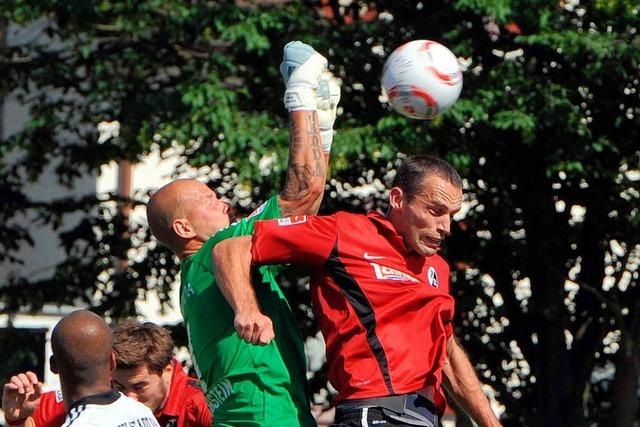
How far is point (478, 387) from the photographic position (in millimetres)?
4777

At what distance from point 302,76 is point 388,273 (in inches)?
29.9

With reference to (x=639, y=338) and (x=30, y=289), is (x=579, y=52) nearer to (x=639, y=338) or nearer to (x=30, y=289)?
(x=639, y=338)

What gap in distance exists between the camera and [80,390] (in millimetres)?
3729

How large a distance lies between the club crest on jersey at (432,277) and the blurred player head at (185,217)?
2.62 ft

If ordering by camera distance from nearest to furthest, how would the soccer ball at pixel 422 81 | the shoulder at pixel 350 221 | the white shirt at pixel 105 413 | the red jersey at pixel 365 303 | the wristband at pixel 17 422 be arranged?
the white shirt at pixel 105 413 → the red jersey at pixel 365 303 → the shoulder at pixel 350 221 → the wristband at pixel 17 422 → the soccer ball at pixel 422 81

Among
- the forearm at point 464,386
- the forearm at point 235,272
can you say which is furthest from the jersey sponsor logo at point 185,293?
the forearm at point 464,386

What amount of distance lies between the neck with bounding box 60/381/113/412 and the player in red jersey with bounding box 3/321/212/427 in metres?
1.21

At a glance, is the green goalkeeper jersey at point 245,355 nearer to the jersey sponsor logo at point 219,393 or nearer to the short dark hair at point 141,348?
the jersey sponsor logo at point 219,393

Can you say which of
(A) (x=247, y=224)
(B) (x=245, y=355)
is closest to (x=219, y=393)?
(B) (x=245, y=355)

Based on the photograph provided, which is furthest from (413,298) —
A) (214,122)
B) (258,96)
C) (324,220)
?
(258,96)

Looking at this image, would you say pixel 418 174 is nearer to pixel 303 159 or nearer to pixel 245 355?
pixel 303 159

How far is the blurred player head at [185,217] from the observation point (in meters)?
4.76

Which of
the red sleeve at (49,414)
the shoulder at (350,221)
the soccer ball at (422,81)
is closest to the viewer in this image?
the shoulder at (350,221)

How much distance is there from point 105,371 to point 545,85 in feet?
20.4
